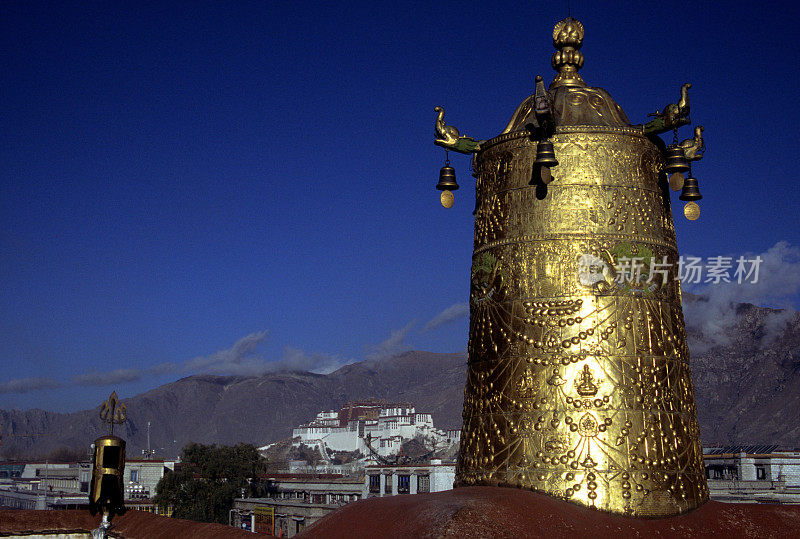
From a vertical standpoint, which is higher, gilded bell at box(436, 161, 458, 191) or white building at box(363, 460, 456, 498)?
gilded bell at box(436, 161, 458, 191)

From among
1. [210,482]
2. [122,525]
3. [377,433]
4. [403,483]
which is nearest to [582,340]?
[122,525]

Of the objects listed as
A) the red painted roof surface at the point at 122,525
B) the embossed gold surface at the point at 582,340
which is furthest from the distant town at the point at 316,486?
the embossed gold surface at the point at 582,340

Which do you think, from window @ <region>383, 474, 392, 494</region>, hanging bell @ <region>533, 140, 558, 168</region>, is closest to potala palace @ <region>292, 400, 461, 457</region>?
window @ <region>383, 474, 392, 494</region>

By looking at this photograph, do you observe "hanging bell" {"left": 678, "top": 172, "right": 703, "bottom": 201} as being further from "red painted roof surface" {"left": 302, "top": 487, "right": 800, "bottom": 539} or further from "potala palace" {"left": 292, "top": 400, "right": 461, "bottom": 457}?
"potala palace" {"left": 292, "top": 400, "right": 461, "bottom": 457}

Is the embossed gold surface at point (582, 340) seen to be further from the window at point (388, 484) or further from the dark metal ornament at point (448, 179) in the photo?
the window at point (388, 484)

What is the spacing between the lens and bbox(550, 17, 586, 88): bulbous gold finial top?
25.3 ft

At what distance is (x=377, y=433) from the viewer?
4660 inches

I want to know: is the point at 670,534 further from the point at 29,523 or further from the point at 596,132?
the point at 29,523

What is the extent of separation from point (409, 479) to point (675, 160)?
111ft

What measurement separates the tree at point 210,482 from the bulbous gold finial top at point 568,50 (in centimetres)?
3416

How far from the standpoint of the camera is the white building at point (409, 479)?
36.5 metres

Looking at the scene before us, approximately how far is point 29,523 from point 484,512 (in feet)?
25.4

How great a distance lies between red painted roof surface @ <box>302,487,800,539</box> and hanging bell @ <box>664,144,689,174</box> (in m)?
2.67

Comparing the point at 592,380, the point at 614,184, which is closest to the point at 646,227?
the point at 614,184
